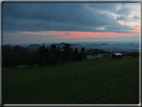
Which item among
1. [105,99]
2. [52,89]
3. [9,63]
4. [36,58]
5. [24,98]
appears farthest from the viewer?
[36,58]

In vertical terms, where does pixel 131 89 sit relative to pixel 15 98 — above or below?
above

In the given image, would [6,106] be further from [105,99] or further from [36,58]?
[36,58]

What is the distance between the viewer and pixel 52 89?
3352 mm

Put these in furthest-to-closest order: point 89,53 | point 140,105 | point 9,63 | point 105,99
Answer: point 89,53, point 9,63, point 105,99, point 140,105

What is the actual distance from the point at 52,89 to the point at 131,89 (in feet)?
7.73

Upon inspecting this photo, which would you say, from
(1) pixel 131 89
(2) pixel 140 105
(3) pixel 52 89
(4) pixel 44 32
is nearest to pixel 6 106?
(3) pixel 52 89

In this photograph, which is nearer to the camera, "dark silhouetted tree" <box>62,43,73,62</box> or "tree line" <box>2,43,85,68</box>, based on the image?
"tree line" <box>2,43,85,68</box>

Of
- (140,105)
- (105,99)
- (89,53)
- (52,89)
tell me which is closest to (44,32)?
(52,89)

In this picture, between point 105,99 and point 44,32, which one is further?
point 44,32

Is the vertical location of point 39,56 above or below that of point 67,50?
below

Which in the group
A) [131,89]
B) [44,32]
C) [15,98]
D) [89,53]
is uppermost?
[44,32]

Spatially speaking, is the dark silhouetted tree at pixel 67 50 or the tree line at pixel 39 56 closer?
the tree line at pixel 39 56

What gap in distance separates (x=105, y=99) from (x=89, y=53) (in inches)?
382

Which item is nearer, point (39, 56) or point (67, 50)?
point (39, 56)
